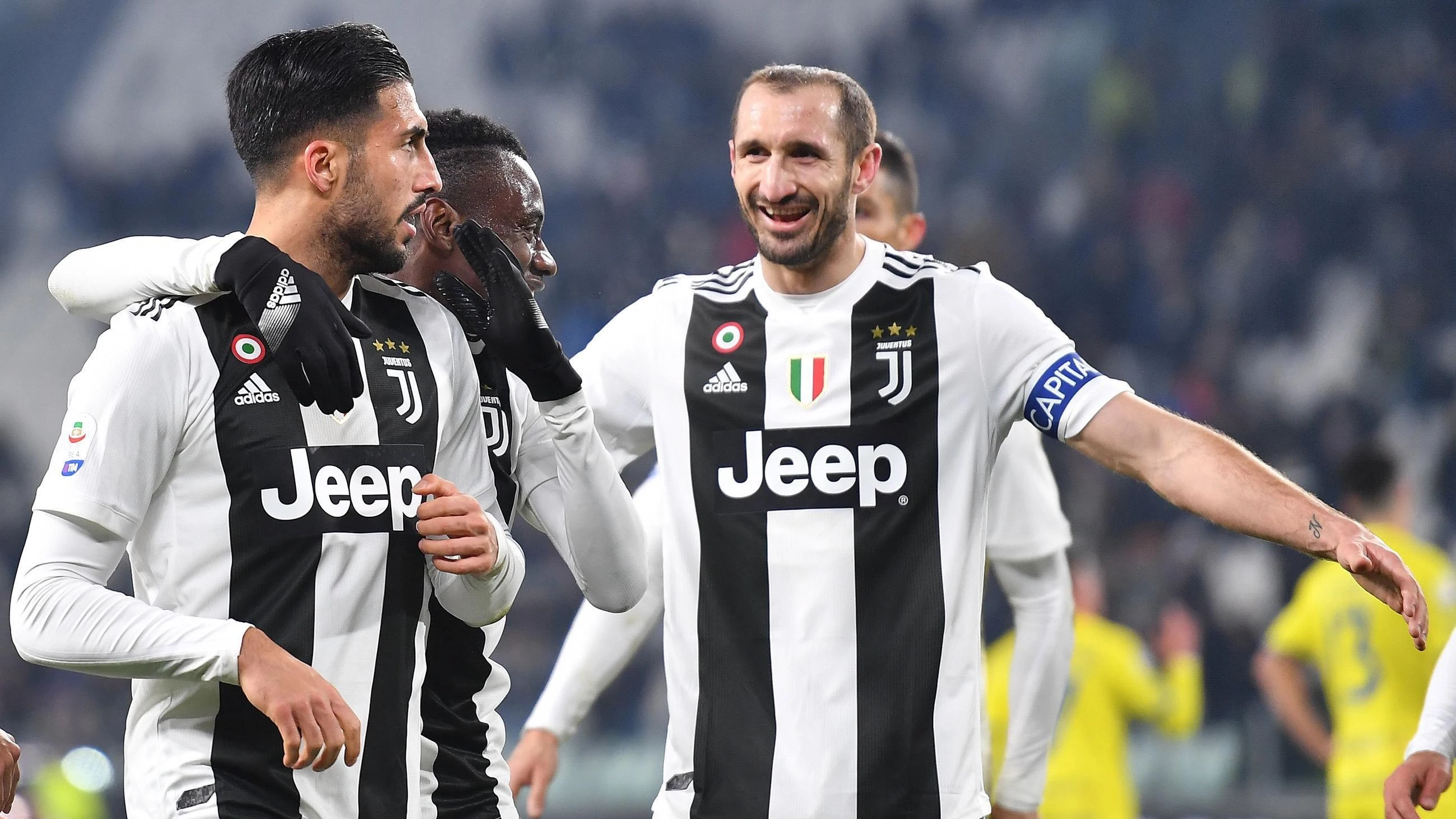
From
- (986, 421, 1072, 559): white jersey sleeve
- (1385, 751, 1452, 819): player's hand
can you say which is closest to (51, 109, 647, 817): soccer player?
(986, 421, 1072, 559): white jersey sleeve

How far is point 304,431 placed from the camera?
2.34 m

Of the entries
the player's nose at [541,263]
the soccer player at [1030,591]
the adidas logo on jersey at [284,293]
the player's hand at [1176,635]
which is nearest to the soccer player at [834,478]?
the player's nose at [541,263]

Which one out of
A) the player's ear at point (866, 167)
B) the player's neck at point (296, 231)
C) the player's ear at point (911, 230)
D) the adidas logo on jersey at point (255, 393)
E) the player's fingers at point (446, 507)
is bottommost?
the player's fingers at point (446, 507)

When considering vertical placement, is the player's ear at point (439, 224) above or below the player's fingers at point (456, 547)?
above

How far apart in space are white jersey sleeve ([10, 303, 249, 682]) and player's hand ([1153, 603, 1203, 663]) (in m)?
6.02

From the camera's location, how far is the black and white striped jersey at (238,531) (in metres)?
2.22

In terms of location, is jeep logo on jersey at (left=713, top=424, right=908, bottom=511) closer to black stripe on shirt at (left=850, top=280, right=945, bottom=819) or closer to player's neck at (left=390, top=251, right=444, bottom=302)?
black stripe on shirt at (left=850, top=280, right=945, bottom=819)

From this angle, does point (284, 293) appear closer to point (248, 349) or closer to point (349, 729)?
point (248, 349)

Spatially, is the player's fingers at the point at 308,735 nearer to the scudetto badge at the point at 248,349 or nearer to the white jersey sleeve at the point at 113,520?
the white jersey sleeve at the point at 113,520

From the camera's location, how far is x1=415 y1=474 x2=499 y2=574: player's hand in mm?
2283

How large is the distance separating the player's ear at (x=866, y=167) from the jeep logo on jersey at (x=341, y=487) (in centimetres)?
116

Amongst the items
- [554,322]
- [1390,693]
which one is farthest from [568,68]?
[1390,693]

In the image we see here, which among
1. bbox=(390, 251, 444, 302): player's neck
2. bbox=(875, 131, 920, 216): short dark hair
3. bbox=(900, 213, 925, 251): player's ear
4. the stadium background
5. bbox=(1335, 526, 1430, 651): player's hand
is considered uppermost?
the stadium background

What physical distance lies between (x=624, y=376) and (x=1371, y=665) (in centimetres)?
335
